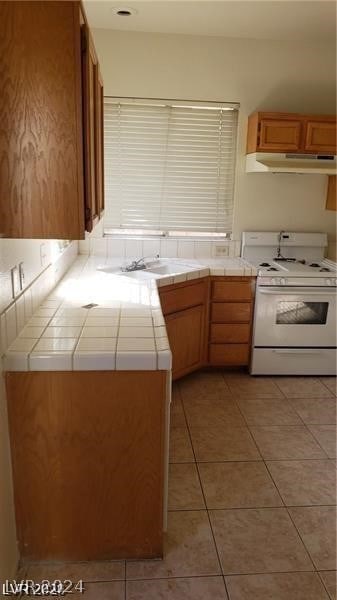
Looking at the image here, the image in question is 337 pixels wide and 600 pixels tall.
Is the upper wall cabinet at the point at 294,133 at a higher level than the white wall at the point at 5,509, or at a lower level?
higher

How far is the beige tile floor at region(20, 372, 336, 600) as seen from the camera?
172 cm

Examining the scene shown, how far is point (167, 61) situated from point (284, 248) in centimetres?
182

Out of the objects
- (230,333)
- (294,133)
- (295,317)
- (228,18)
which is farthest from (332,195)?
(228,18)

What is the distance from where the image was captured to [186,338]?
10.8 feet

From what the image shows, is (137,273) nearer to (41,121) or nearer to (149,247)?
(149,247)

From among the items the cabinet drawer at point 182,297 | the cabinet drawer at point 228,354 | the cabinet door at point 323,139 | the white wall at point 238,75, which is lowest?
the cabinet drawer at point 228,354

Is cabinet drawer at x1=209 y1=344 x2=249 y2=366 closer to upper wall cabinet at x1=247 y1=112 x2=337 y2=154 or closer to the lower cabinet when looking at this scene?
the lower cabinet

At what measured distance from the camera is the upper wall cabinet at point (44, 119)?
1436 mm

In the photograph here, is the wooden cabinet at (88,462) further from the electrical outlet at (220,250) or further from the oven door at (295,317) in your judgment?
the electrical outlet at (220,250)

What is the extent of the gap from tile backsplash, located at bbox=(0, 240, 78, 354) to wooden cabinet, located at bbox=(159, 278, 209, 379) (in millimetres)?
782

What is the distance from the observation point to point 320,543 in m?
1.93

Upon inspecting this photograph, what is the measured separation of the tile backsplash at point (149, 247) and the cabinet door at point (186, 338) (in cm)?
65

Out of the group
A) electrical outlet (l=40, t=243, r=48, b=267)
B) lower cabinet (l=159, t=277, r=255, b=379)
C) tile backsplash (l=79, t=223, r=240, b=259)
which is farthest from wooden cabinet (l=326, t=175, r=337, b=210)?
electrical outlet (l=40, t=243, r=48, b=267)

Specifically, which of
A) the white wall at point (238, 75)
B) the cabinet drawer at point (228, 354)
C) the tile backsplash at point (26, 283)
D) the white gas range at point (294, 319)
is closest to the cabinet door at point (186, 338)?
the cabinet drawer at point (228, 354)
